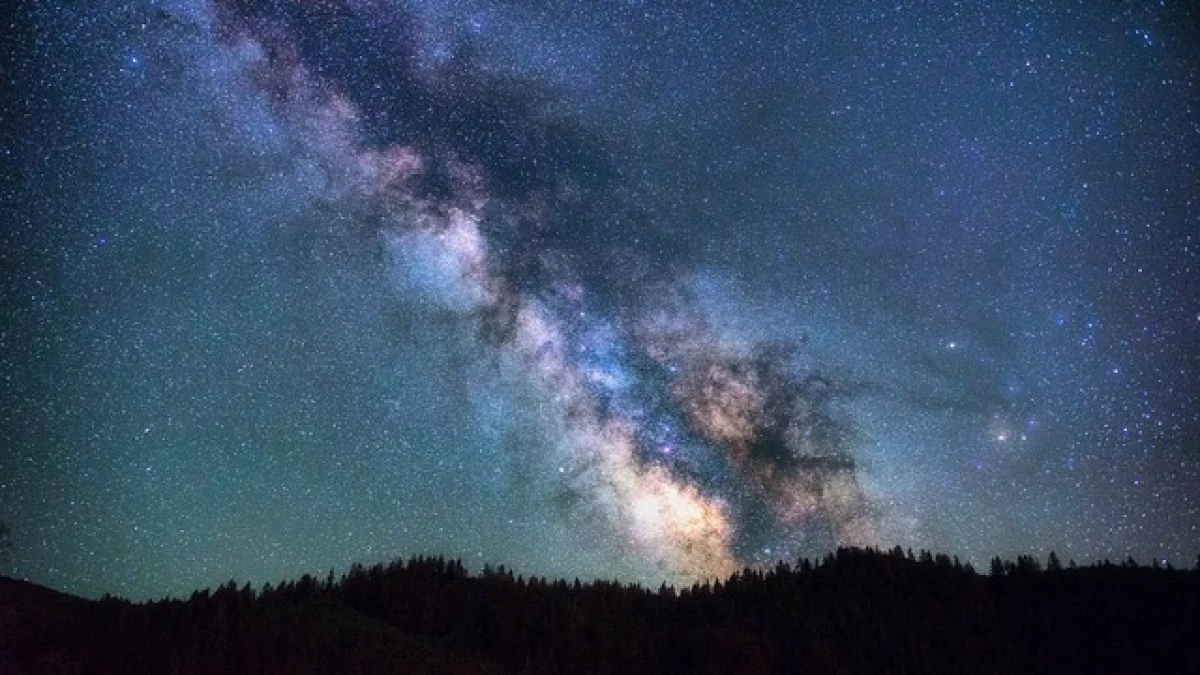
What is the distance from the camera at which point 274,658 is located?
425 inches

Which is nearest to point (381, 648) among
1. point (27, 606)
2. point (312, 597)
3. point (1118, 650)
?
point (312, 597)

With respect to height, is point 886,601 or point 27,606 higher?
point 886,601

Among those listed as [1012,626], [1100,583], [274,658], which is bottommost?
[274,658]

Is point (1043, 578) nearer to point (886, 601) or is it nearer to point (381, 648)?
point (886, 601)

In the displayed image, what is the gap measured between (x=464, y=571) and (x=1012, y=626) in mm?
11926

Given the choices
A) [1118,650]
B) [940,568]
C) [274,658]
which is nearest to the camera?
[274,658]

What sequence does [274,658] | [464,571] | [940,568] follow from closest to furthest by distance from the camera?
[274,658]
[940,568]
[464,571]

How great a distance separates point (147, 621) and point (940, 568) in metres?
15.8

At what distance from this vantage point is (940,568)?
17.0 meters

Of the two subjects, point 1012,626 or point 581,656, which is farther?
point 1012,626

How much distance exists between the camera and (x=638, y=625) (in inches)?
592

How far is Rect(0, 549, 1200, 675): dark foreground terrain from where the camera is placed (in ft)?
35.6

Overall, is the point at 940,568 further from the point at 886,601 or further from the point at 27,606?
the point at 27,606

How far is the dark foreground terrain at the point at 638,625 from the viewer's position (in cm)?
1084
